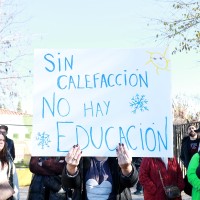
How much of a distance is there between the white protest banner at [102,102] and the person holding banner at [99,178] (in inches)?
5.3

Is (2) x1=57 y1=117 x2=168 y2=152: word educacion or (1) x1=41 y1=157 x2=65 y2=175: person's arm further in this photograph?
(1) x1=41 y1=157 x2=65 y2=175: person's arm

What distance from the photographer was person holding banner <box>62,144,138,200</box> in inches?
138

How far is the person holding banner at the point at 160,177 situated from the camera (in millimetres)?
5379

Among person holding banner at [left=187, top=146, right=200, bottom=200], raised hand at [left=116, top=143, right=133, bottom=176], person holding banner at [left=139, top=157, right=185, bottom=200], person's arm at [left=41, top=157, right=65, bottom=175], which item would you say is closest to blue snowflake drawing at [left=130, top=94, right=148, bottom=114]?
raised hand at [left=116, top=143, right=133, bottom=176]

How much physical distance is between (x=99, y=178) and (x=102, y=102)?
25.3 inches

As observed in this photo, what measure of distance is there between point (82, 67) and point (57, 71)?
192 millimetres

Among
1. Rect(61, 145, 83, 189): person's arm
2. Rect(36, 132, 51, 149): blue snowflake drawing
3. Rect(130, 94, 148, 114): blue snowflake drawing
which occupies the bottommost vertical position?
Rect(61, 145, 83, 189): person's arm

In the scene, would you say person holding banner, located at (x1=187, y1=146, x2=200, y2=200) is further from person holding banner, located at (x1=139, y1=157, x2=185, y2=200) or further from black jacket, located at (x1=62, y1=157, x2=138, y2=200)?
black jacket, located at (x1=62, y1=157, x2=138, y2=200)

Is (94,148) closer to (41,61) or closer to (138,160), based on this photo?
(41,61)

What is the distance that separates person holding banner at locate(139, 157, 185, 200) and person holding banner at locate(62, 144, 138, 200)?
1689 millimetres

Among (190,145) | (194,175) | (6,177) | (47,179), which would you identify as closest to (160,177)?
(194,175)

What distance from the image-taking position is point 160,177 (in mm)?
5391

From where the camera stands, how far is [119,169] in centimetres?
373

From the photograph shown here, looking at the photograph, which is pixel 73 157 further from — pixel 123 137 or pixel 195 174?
pixel 195 174
